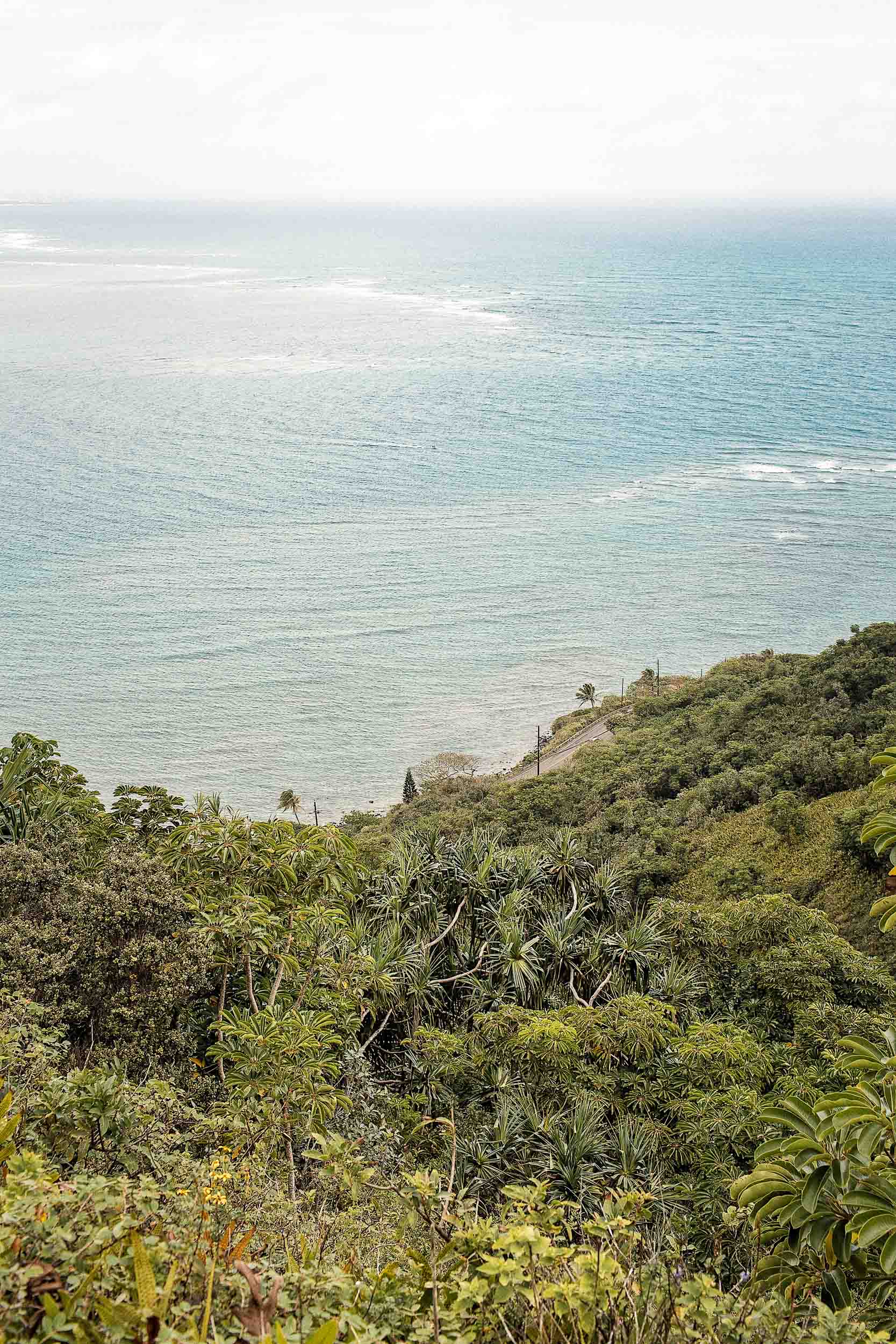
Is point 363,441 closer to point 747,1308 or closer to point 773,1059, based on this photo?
point 773,1059

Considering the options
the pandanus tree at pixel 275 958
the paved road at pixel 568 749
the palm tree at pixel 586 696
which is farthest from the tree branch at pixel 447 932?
the palm tree at pixel 586 696

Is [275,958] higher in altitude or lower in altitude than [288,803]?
higher

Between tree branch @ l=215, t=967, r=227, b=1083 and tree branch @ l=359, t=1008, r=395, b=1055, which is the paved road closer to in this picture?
tree branch @ l=359, t=1008, r=395, b=1055

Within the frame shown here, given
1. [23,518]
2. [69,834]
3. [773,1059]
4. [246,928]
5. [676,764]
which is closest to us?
[246,928]

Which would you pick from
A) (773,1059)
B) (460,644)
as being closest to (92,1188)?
(773,1059)

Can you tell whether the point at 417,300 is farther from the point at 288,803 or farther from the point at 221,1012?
the point at 221,1012

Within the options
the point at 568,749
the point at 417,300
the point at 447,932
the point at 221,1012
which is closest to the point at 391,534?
the point at 568,749

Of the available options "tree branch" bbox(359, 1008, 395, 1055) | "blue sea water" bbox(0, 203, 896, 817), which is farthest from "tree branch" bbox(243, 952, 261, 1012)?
"blue sea water" bbox(0, 203, 896, 817)
